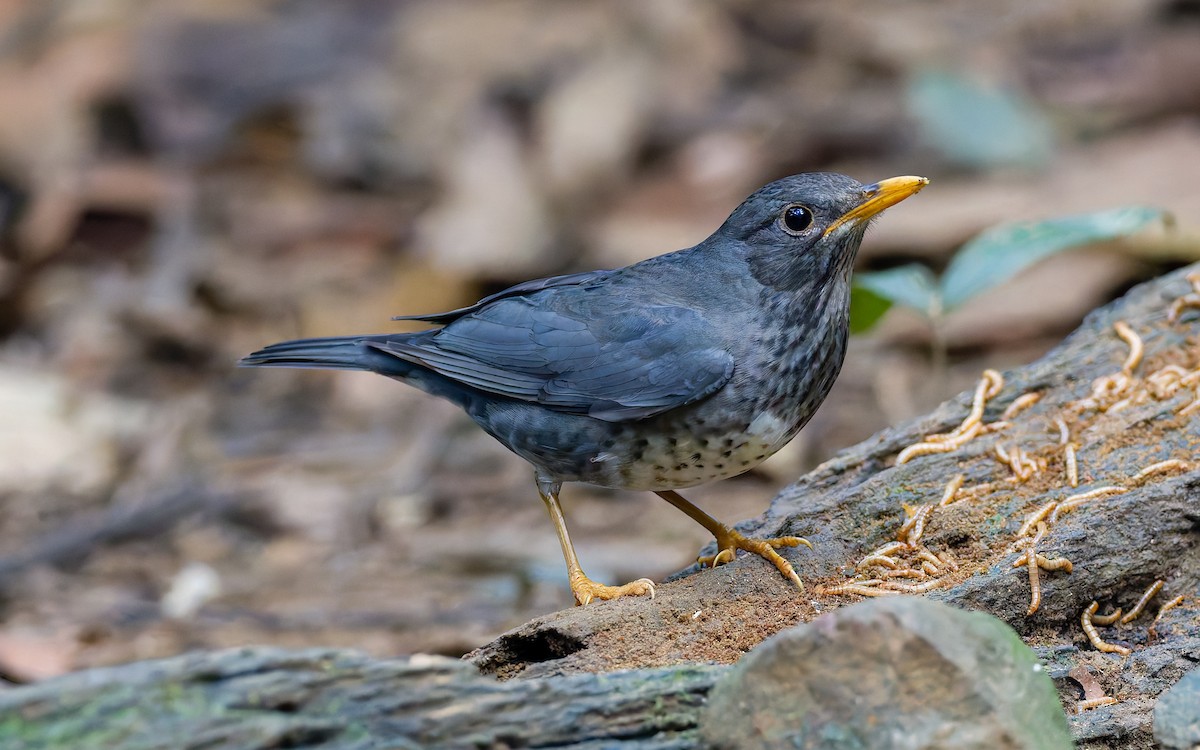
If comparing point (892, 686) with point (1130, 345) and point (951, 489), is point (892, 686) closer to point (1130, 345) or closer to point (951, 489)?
point (951, 489)

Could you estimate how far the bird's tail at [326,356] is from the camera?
493cm

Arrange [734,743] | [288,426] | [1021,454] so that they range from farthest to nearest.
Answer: [288,426] → [1021,454] → [734,743]

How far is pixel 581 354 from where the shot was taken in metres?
4.55

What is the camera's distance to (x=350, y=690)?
2.58 meters

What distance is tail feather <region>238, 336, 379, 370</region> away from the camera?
4.93 metres

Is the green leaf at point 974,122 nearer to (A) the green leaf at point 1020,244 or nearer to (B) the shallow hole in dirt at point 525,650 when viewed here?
(A) the green leaf at point 1020,244

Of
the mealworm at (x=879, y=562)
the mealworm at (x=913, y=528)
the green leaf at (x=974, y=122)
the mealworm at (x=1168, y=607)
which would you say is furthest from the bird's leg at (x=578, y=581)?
the green leaf at (x=974, y=122)

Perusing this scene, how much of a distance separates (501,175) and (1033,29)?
516 centimetres

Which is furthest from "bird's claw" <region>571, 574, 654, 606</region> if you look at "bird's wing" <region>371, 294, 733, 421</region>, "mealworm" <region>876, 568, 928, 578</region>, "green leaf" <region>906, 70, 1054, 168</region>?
"green leaf" <region>906, 70, 1054, 168</region>

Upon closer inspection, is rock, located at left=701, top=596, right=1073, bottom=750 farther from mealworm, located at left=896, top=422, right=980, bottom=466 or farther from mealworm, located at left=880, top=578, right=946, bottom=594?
mealworm, located at left=896, top=422, right=980, bottom=466

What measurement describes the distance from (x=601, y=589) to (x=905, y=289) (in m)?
2.12

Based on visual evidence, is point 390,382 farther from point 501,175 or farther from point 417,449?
point 501,175

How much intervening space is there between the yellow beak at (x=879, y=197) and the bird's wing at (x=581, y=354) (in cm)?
57

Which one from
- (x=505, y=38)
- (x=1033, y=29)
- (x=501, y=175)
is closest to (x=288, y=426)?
(x=501, y=175)
